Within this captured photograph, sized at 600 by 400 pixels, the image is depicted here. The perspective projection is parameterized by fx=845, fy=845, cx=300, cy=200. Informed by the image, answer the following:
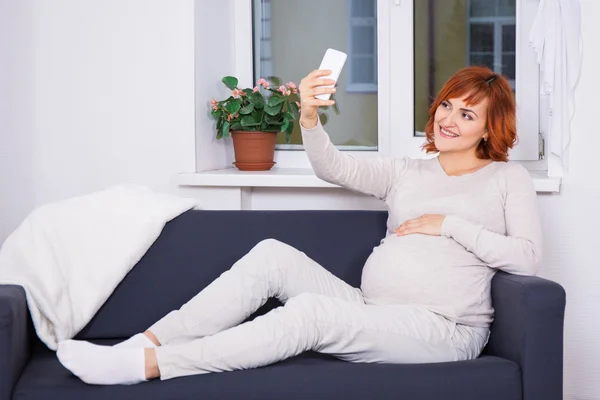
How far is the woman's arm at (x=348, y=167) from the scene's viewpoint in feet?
7.56

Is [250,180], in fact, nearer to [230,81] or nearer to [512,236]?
[230,81]

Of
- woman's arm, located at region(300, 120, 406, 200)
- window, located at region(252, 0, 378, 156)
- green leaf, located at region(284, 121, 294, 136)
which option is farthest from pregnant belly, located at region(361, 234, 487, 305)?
window, located at region(252, 0, 378, 156)

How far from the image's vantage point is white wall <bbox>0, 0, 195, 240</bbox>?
2.94 metres

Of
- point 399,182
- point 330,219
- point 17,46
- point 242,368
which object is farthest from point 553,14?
point 17,46

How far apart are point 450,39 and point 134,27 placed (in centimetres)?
119

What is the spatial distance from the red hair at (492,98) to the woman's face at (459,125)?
15 millimetres

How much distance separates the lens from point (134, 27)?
9.70 ft

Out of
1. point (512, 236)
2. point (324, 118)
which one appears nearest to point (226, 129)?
point (324, 118)

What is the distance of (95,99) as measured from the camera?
299 cm

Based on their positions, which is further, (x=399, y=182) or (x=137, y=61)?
(x=137, y=61)

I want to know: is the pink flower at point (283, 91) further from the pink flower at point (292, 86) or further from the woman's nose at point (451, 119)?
the woman's nose at point (451, 119)

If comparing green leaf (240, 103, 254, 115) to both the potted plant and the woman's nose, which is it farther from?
the woman's nose

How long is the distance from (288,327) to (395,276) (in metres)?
0.40

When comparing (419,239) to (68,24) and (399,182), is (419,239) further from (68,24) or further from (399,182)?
(68,24)
